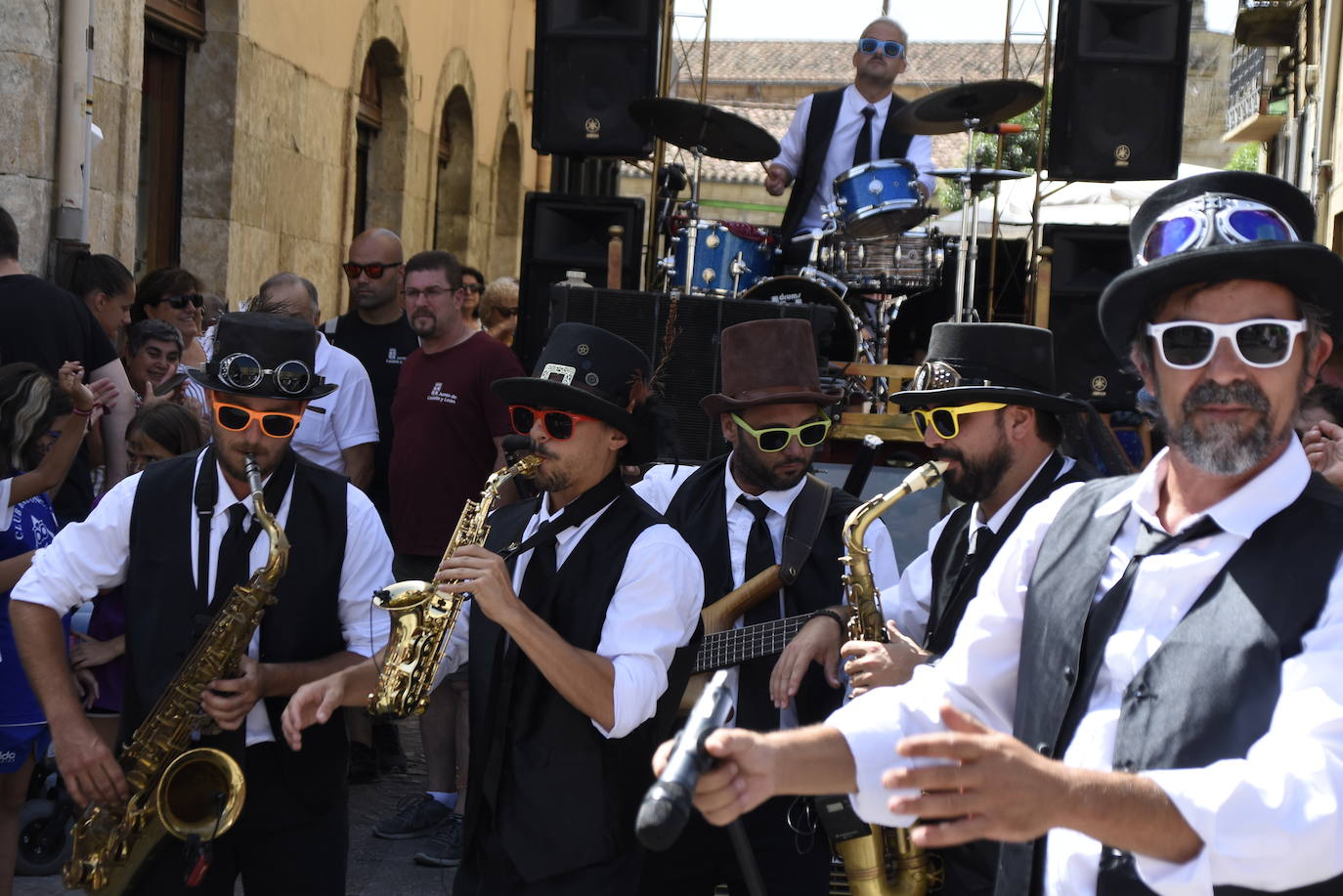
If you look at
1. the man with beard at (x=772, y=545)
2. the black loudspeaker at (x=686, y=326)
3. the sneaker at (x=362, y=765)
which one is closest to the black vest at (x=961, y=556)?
the man with beard at (x=772, y=545)

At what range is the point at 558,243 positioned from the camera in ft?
25.8

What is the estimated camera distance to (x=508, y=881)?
129 inches

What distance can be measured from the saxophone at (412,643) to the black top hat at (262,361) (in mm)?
593

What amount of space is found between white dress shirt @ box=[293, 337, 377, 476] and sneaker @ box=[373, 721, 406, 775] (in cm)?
117

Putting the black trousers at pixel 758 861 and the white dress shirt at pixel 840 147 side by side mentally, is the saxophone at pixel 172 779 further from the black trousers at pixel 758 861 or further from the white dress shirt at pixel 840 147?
the white dress shirt at pixel 840 147

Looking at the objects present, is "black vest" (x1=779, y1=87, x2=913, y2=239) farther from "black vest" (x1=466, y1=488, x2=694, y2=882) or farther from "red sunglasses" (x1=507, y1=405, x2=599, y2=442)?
"black vest" (x1=466, y1=488, x2=694, y2=882)

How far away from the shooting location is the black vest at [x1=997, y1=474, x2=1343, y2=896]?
6.23ft

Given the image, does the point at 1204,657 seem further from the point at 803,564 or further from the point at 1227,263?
the point at 803,564

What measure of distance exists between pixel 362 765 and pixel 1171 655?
481 centimetres

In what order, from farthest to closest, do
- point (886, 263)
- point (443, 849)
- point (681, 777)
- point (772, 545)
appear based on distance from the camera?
1. point (886, 263)
2. point (443, 849)
3. point (772, 545)
4. point (681, 777)

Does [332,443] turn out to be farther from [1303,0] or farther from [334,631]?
[1303,0]

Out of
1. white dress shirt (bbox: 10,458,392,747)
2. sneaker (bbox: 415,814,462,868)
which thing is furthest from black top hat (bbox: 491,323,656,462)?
sneaker (bbox: 415,814,462,868)

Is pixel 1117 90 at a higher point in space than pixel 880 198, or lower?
higher

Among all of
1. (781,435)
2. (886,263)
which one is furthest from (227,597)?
(886,263)
